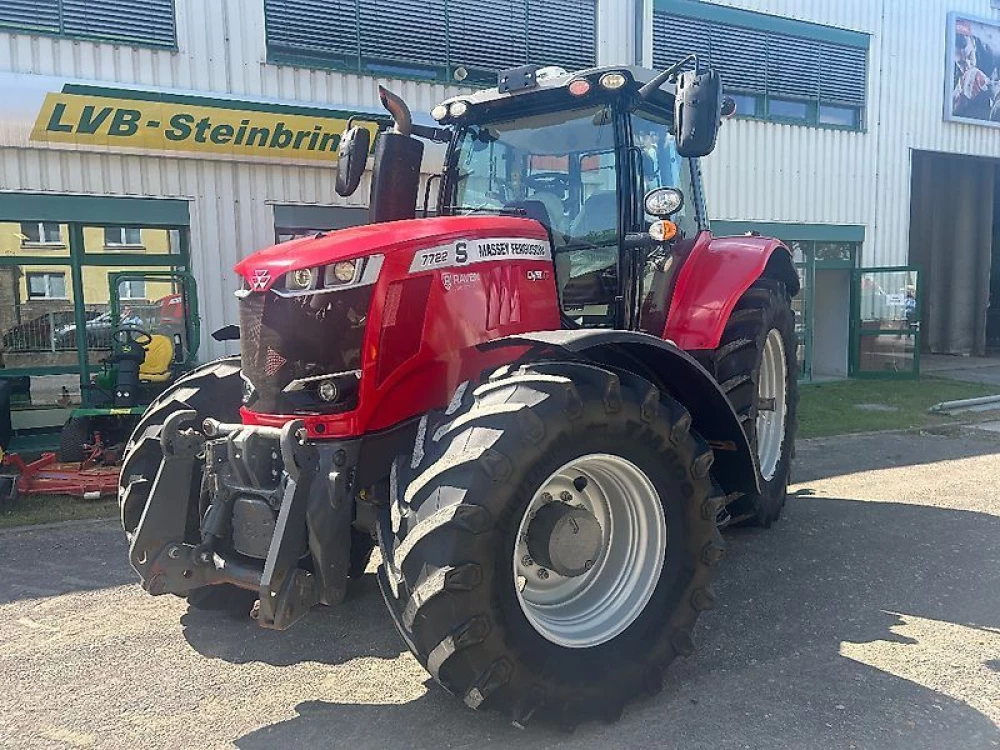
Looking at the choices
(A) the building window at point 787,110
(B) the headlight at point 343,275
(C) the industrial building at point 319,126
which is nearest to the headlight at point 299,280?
(B) the headlight at point 343,275

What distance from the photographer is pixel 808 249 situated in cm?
1348

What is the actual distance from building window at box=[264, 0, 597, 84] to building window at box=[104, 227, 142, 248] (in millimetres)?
2353

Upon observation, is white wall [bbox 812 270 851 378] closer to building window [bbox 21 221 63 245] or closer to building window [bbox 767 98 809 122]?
building window [bbox 767 98 809 122]

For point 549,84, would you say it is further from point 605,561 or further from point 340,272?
point 605,561

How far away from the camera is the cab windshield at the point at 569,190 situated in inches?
167

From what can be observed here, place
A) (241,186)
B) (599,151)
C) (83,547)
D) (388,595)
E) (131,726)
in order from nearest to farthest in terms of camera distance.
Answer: (388,595) < (131,726) < (599,151) < (83,547) < (241,186)

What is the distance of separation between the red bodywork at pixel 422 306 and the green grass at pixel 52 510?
334 cm

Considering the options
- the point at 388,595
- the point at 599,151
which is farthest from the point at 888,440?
the point at 388,595

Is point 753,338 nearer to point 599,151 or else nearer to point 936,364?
point 599,151

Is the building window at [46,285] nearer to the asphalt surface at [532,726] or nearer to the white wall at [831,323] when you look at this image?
the asphalt surface at [532,726]

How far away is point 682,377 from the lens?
3707 millimetres

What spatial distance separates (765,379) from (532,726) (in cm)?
345

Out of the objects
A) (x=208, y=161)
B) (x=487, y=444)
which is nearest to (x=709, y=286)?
(x=487, y=444)

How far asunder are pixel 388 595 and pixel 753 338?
2940mm
